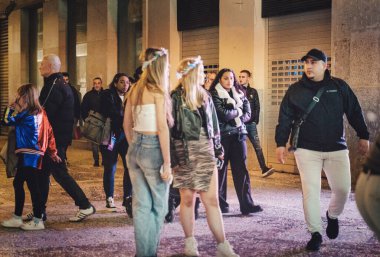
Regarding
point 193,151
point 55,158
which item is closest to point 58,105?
point 55,158

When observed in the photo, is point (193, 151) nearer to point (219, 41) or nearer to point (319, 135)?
point (319, 135)

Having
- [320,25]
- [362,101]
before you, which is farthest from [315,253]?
[320,25]

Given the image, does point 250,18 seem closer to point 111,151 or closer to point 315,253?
point 111,151

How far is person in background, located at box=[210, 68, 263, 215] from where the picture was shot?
7664mm

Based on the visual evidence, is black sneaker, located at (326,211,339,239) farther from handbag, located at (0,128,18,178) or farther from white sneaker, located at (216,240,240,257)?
handbag, located at (0,128,18,178)

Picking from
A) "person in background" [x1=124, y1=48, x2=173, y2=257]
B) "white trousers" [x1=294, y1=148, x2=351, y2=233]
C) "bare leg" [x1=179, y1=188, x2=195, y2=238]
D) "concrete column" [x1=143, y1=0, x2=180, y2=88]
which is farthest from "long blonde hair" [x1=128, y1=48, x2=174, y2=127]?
"concrete column" [x1=143, y1=0, x2=180, y2=88]

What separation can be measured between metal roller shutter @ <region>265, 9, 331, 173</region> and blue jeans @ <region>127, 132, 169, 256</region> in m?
6.86

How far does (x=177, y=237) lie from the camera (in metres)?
6.52

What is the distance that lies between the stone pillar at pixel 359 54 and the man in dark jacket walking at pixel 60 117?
15.7 ft

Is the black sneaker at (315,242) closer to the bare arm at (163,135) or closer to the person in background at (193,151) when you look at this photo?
the person in background at (193,151)

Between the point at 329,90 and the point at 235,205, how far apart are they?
9.58 feet

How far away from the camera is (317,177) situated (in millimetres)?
6000

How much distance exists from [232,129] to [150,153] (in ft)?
8.65

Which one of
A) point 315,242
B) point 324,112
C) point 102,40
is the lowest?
point 315,242
